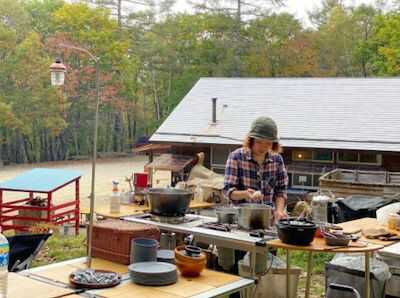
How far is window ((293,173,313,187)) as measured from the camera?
43.0ft

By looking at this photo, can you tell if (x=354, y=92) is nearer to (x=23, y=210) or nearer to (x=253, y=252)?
(x=23, y=210)

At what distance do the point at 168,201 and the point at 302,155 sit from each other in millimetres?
10349

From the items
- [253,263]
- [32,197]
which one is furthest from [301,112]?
[253,263]

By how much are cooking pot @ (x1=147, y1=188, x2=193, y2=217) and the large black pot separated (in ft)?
2.33

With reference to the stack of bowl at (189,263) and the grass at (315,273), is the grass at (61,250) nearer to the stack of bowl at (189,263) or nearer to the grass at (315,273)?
the grass at (315,273)

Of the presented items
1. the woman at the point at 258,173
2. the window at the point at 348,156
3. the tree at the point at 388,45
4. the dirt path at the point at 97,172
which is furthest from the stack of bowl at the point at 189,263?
the tree at the point at 388,45

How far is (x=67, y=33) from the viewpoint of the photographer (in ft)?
80.0

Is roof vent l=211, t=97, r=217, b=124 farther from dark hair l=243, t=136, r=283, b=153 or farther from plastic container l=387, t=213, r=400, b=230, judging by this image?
plastic container l=387, t=213, r=400, b=230

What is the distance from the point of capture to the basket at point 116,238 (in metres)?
2.76

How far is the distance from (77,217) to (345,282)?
5.77 metres

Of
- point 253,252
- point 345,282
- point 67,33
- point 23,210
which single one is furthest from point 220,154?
point 67,33

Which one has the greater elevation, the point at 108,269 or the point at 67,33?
the point at 67,33

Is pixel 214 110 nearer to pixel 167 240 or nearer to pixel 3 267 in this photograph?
pixel 167 240

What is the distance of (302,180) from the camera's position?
1322 cm
